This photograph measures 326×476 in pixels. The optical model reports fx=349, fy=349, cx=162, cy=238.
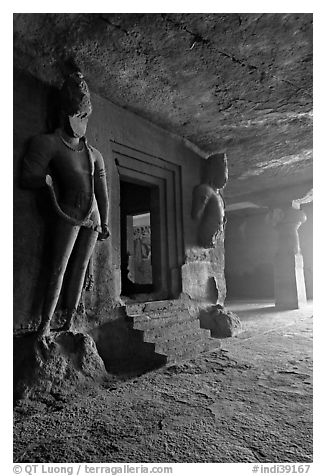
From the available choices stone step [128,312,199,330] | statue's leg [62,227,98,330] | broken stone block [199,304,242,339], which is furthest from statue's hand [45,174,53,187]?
broken stone block [199,304,242,339]

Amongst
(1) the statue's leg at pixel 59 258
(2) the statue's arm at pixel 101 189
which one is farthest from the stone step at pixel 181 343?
(2) the statue's arm at pixel 101 189

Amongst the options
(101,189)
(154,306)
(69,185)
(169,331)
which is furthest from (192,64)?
(169,331)

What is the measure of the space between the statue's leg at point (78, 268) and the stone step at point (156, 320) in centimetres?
67

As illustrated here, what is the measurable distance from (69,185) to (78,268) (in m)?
Answer: 0.68

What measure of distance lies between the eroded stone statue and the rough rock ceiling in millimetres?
396

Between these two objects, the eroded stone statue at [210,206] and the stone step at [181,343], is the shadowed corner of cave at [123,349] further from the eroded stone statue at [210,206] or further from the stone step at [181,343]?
the eroded stone statue at [210,206]

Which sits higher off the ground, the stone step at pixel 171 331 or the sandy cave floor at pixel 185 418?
the stone step at pixel 171 331

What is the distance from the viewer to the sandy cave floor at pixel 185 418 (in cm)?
166

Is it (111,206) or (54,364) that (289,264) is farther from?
(54,364)

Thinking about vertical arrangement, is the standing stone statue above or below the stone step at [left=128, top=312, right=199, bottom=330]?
above

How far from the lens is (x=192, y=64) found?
2.98 meters

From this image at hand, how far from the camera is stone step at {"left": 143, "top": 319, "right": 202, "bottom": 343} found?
3.27 m

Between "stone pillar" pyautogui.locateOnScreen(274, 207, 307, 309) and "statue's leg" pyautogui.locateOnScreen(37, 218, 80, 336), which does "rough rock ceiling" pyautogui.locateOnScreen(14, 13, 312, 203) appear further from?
"stone pillar" pyautogui.locateOnScreen(274, 207, 307, 309)

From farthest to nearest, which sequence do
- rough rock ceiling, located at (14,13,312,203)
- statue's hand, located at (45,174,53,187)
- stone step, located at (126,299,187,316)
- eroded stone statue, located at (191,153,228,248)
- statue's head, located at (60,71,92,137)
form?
eroded stone statue, located at (191,153,228,248), stone step, located at (126,299,187,316), statue's head, located at (60,71,92,137), statue's hand, located at (45,174,53,187), rough rock ceiling, located at (14,13,312,203)
